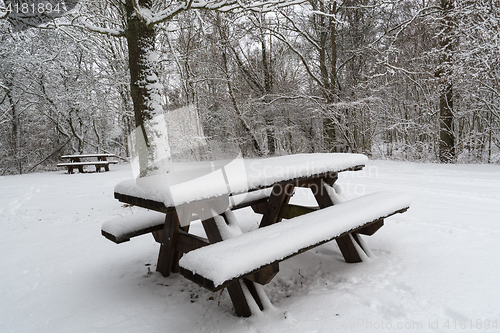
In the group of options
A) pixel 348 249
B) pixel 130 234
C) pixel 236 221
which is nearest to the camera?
pixel 236 221

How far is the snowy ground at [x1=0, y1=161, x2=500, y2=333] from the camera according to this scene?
1.74 metres

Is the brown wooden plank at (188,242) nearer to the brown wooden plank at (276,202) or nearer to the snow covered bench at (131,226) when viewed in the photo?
the snow covered bench at (131,226)

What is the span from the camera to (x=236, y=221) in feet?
6.95

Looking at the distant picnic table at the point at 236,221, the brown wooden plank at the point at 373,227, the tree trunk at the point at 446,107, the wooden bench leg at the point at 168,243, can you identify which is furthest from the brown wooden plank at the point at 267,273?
the tree trunk at the point at 446,107

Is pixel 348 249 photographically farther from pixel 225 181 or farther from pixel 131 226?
pixel 131 226

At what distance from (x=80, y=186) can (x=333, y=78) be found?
9547 millimetres

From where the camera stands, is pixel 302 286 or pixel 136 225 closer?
pixel 302 286

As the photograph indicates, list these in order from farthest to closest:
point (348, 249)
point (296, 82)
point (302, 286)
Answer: point (296, 82), point (348, 249), point (302, 286)

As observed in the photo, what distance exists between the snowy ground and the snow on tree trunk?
1.09 m

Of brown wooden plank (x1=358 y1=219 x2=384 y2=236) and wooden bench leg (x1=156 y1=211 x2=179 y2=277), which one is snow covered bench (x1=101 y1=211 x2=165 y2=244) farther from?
brown wooden plank (x1=358 y1=219 x2=384 y2=236)

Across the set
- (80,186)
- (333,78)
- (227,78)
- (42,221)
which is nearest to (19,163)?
(80,186)

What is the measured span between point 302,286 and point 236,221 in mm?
768

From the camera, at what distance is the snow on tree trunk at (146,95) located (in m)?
3.69

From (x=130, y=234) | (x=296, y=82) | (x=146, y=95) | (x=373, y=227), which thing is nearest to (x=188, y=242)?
(x=130, y=234)
